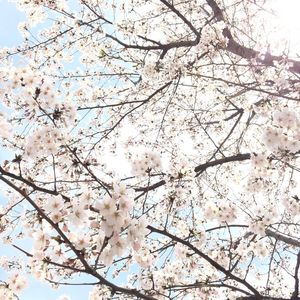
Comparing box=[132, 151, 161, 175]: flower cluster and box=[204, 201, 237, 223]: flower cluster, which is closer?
box=[132, 151, 161, 175]: flower cluster

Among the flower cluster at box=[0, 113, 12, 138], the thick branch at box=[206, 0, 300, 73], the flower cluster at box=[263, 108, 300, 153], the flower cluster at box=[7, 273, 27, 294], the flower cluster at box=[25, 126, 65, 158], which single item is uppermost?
the thick branch at box=[206, 0, 300, 73]

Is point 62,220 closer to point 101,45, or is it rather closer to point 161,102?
point 101,45

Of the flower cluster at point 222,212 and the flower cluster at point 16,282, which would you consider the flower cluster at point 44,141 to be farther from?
the flower cluster at point 222,212

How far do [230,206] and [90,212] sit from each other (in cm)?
265

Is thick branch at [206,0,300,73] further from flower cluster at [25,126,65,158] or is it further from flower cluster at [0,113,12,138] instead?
flower cluster at [0,113,12,138]

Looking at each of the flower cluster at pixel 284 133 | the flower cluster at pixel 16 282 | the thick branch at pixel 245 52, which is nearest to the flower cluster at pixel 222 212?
the flower cluster at pixel 284 133

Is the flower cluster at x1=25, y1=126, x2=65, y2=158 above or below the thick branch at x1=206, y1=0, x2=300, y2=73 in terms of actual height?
below

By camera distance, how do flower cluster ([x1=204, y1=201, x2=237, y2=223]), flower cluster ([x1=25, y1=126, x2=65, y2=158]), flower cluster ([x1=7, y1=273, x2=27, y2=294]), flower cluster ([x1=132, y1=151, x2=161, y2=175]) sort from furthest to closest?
flower cluster ([x1=204, y1=201, x2=237, y2=223]), flower cluster ([x1=132, y1=151, x2=161, y2=175]), flower cluster ([x1=25, y1=126, x2=65, y2=158]), flower cluster ([x1=7, y1=273, x2=27, y2=294])

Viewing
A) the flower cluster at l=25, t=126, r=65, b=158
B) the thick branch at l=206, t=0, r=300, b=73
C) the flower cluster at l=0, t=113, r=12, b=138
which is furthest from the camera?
the thick branch at l=206, t=0, r=300, b=73

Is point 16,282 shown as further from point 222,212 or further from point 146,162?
point 222,212

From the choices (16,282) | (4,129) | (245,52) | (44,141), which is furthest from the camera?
(245,52)

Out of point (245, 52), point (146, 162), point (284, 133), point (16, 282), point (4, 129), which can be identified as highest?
point (245, 52)

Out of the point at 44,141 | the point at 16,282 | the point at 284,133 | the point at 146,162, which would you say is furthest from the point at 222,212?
the point at 16,282

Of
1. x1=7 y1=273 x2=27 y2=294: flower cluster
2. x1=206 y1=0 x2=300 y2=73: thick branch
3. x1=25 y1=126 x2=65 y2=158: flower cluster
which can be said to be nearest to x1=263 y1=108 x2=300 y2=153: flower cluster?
x1=206 y1=0 x2=300 y2=73: thick branch
